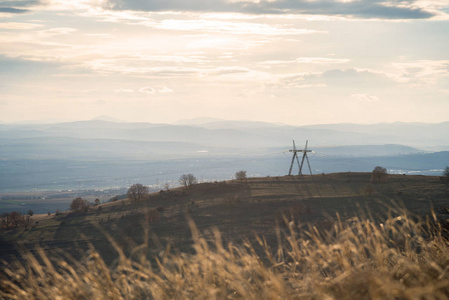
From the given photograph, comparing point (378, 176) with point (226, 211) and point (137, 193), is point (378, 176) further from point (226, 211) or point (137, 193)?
point (137, 193)

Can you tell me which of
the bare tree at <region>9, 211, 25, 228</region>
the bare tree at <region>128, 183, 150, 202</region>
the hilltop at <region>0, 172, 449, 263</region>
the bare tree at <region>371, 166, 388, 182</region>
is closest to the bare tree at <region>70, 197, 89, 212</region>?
the hilltop at <region>0, 172, 449, 263</region>

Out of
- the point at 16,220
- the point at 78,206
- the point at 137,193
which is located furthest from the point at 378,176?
the point at 16,220

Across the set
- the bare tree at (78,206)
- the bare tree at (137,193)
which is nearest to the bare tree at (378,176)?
the bare tree at (137,193)

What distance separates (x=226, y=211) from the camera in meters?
55.7

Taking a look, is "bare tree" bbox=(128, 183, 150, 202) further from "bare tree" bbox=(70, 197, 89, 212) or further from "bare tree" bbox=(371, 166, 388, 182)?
"bare tree" bbox=(371, 166, 388, 182)

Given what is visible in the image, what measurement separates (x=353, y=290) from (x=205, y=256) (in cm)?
228

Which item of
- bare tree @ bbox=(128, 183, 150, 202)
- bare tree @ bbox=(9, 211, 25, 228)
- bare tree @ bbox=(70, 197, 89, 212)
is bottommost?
bare tree @ bbox=(9, 211, 25, 228)

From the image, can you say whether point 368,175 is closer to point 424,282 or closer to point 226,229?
point 226,229

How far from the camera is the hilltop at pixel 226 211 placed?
44531 mm

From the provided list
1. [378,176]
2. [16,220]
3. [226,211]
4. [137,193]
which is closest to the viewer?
[226,211]

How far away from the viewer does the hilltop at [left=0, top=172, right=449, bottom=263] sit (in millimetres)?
44531

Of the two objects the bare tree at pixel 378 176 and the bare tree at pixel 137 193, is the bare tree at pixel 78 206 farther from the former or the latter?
the bare tree at pixel 378 176

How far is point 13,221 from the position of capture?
2431 inches

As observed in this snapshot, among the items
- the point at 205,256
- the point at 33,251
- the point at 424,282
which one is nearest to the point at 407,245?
the point at 424,282
